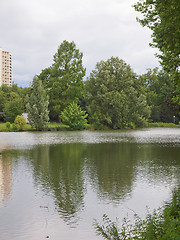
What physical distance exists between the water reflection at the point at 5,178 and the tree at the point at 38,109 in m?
39.2

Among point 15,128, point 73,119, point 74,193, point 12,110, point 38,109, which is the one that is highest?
point 12,110

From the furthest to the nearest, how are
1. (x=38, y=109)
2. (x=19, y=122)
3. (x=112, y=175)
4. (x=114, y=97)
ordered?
(x=114, y=97) < (x=38, y=109) < (x=19, y=122) < (x=112, y=175)

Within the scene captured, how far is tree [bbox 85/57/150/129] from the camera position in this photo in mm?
68562

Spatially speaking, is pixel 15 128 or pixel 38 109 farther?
pixel 38 109

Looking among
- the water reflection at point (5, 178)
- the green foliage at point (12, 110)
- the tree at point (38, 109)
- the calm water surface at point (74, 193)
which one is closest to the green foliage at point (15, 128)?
the tree at point (38, 109)

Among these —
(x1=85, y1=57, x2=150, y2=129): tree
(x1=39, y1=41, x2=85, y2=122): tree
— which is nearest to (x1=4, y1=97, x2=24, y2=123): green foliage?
(x1=39, y1=41, x2=85, y2=122): tree

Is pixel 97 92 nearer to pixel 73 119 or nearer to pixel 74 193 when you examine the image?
pixel 73 119

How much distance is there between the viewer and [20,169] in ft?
49.7

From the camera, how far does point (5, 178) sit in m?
12.8

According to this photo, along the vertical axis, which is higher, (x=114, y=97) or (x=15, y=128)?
(x=114, y=97)

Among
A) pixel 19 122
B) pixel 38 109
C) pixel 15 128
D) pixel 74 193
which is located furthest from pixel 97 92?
pixel 74 193

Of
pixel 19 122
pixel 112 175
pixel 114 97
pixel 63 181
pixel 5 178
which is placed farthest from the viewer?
pixel 114 97

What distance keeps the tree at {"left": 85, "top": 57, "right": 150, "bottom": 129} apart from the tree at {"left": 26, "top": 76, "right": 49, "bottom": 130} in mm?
13861

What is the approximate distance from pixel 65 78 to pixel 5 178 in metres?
61.9
